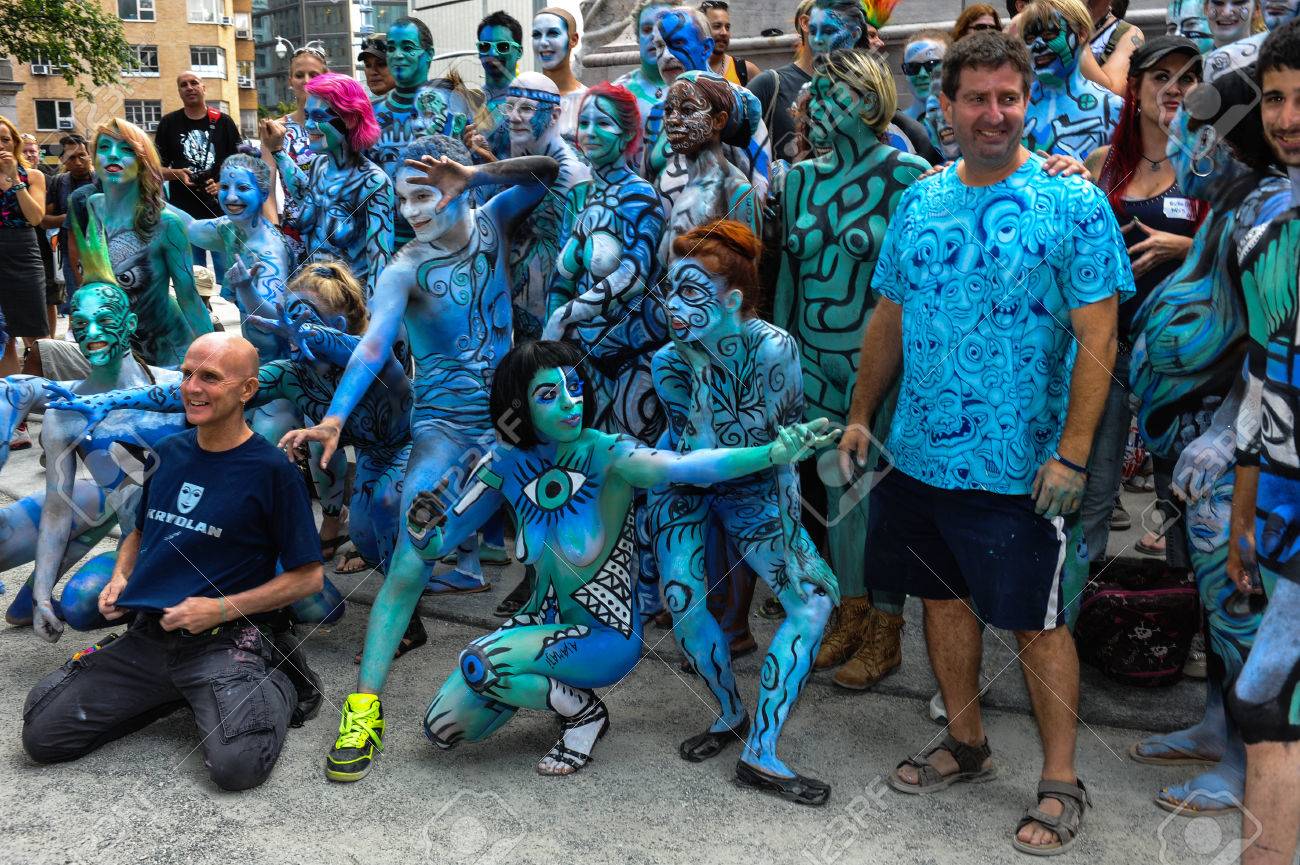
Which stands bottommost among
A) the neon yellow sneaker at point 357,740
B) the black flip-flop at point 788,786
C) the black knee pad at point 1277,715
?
the neon yellow sneaker at point 357,740

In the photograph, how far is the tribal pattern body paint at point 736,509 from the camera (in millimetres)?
3494


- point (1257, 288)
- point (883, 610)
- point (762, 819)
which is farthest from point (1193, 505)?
A: point (762, 819)

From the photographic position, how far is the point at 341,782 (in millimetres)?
3539

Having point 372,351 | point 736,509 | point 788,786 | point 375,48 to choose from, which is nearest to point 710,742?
point 788,786

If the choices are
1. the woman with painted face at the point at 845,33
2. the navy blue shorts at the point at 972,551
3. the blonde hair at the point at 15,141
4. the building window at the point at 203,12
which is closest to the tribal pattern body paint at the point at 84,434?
the navy blue shorts at the point at 972,551

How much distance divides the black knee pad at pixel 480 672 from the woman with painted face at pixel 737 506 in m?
0.57

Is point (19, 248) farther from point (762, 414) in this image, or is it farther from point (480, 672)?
point (762, 414)

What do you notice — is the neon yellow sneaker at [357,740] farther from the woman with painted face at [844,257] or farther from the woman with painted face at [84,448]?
the woman with painted face at [844,257]

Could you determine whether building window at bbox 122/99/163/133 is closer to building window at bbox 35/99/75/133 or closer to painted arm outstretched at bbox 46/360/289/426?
building window at bbox 35/99/75/133

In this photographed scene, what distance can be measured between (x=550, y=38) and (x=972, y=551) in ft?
12.5

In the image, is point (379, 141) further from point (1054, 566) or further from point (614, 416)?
point (1054, 566)

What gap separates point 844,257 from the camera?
3941 millimetres

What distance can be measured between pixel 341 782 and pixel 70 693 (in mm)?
951

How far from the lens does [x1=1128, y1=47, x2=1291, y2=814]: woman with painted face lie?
295cm
